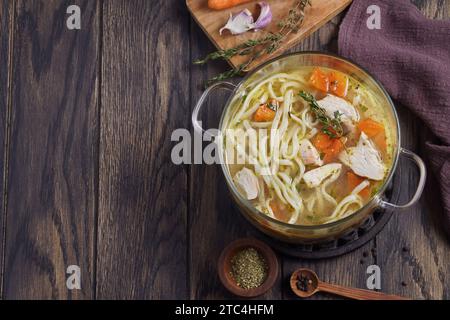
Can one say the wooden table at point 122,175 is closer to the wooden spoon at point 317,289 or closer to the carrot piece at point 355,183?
the wooden spoon at point 317,289

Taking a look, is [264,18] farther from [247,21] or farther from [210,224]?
[210,224]

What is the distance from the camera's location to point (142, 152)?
9.74 ft

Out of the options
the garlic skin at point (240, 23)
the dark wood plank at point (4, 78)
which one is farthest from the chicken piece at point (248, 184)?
the dark wood plank at point (4, 78)

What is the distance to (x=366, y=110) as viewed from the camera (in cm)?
262

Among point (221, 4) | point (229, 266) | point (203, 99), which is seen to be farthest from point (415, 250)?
point (221, 4)

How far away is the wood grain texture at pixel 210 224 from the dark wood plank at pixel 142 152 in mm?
47

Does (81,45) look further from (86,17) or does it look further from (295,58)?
(295,58)

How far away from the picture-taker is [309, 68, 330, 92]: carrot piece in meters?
2.67

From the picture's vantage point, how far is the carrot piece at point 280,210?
2559 mm

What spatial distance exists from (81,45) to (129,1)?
292 millimetres

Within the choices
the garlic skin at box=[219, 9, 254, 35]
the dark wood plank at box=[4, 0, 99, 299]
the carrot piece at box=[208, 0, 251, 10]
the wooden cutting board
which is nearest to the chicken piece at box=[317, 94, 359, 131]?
the wooden cutting board

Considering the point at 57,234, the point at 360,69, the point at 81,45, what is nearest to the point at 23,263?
the point at 57,234

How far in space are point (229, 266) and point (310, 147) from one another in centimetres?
60

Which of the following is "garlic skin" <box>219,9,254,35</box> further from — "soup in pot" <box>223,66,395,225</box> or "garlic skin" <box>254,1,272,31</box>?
"soup in pot" <box>223,66,395,225</box>
